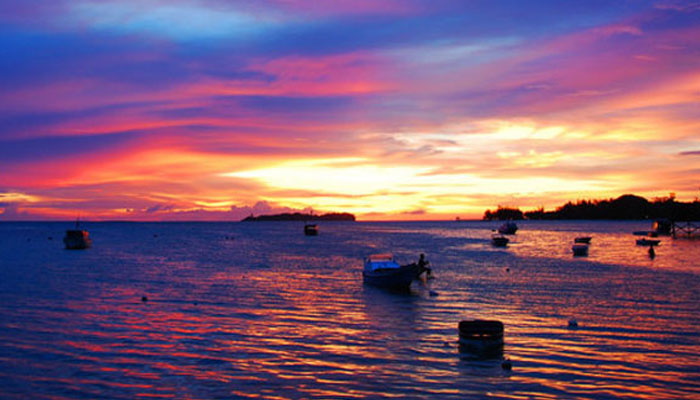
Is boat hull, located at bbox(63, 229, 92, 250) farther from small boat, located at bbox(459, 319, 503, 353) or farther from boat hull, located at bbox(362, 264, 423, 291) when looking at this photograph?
small boat, located at bbox(459, 319, 503, 353)

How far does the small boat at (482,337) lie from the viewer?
963 inches

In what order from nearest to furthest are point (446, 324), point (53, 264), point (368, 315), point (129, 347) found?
point (129, 347) < point (446, 324) < point (368, 315) < point (53, 264)

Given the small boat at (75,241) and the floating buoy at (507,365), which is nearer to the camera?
the floating buoy at (507,365)

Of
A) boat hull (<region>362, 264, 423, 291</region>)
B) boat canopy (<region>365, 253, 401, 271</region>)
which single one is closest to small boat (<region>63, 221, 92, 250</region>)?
boat canopy (<region>365, 253, 401, 271</region>)

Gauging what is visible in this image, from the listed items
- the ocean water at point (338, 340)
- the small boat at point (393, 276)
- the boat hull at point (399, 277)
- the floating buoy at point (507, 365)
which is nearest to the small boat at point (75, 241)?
the ocean water at point (338, 340)

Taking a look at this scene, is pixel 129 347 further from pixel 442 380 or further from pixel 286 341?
pixel 442 380

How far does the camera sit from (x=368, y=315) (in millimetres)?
34969

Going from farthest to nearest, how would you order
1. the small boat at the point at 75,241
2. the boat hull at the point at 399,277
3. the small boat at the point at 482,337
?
the small boat at the point at 75,241 < the boat hull at the point at 399,277 < the small boat at the point at 482,337

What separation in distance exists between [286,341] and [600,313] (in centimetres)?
2044

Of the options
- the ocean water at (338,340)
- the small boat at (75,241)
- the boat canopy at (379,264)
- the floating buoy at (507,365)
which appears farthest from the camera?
the small boat at (75,241)

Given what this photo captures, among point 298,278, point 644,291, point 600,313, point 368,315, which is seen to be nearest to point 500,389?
point 368,315

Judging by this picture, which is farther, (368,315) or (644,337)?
(368,315)

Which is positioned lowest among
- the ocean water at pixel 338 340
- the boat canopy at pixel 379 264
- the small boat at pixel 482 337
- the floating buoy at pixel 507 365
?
the ocean water at pixel 338 340

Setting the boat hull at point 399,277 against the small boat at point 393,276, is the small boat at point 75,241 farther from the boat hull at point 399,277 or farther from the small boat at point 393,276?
the boat hull at point 399,277
